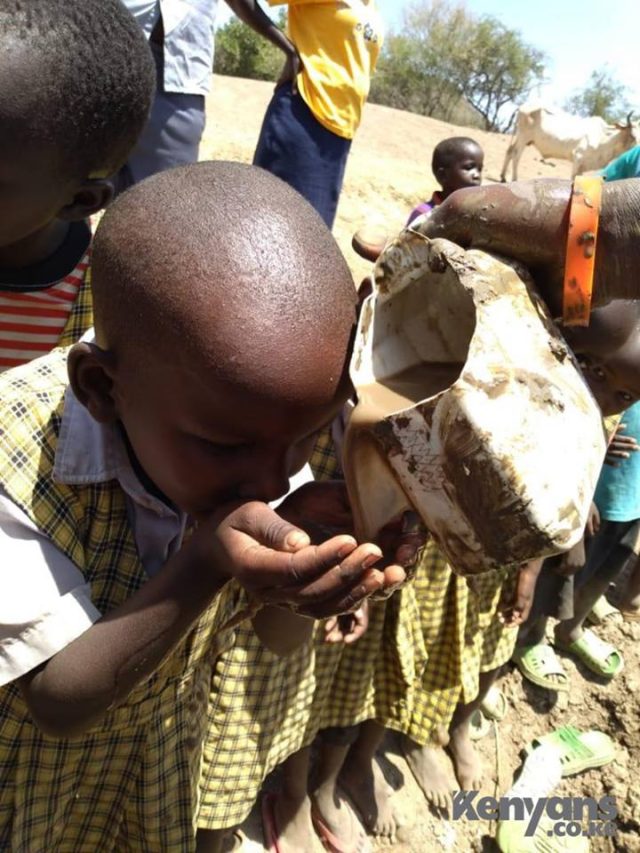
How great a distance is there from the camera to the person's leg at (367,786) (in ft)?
7.36

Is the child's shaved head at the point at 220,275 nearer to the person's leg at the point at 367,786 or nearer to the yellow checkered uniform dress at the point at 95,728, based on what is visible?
the yellow checkered uniform dress at the point at 95,728

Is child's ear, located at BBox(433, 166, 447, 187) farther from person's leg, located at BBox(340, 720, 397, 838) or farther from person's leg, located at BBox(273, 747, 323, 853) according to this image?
person's leg, located at BBox(273, 747, 323, 853)

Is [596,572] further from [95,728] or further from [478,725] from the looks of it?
[95,728]

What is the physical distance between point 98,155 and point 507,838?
→ 222cm

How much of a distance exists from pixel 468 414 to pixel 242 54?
800 inches

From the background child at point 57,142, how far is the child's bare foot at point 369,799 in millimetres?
1656

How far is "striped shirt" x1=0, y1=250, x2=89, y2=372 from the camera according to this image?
1.38 meters

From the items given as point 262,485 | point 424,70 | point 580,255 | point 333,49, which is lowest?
point 424,70

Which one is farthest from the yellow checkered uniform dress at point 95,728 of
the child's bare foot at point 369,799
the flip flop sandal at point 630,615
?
the flip flop sandal at point 630,615

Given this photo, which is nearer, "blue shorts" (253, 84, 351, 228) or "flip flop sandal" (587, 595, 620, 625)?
"blue shorts" (253, 84, 351, 228)

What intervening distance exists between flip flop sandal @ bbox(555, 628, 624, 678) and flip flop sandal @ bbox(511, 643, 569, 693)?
0.14 metres

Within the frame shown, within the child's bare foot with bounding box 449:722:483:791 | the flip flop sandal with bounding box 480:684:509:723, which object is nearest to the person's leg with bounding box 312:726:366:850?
the child's bare foot with bounding box 449:722:483:791

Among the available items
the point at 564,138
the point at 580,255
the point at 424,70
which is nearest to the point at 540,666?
the point at 580,255

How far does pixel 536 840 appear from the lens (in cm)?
223
